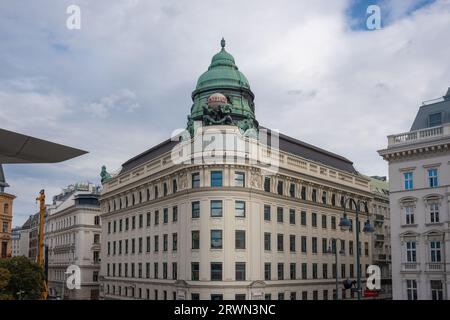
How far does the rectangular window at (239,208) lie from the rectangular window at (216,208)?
172 centimetres

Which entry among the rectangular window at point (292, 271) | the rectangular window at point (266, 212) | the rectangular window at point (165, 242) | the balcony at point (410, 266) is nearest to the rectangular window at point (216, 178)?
the rectangular window at point (266, 212)

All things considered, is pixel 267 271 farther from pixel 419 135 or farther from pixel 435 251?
pixel 419 135

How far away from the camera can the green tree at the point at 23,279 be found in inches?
2165

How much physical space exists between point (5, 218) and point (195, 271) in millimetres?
48388

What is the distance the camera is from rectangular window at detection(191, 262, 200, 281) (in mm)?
56469

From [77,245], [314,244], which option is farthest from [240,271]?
[77,245]

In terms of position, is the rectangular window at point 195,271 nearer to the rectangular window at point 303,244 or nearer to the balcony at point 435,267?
the rectangular window at point 303,244

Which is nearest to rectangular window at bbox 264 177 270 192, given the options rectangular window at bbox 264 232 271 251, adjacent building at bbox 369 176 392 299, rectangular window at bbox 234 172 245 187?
rectangular window at bbox 234 172 245 187

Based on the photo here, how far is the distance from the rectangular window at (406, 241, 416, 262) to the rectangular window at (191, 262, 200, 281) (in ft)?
67.7

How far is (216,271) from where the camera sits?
55.7 m

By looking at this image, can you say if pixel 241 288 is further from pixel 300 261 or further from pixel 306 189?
pixel 306 189

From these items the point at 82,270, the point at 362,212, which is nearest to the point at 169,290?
the point at 362,212

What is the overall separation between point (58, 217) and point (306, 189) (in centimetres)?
6471

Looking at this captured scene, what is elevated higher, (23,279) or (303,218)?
(303,218)
